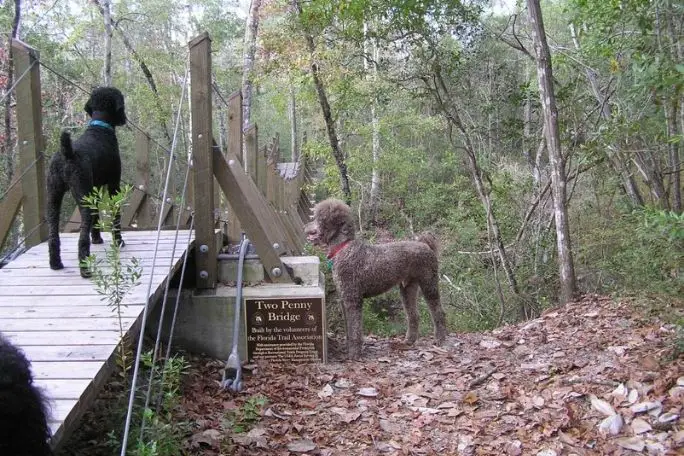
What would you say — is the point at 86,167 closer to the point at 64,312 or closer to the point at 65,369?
the point at 64,312

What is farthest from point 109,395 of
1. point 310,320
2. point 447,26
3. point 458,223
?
point 458,223

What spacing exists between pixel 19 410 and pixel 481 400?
121 inches

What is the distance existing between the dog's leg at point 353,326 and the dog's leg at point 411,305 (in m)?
0.71

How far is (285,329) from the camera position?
16.4ft

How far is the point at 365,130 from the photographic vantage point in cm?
1552

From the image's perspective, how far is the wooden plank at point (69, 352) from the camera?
9.44 ft

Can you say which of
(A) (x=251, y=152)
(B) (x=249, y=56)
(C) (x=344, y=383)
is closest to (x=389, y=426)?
(C) (x=344, y=383)

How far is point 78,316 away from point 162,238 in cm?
258

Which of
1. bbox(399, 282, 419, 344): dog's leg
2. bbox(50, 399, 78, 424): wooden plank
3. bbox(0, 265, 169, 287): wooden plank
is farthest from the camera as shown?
bbox(399, 282, 419, 344): dog's leg

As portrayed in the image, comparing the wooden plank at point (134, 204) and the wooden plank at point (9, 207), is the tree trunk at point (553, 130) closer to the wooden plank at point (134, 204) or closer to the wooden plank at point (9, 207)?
the wooden plank at point (9, 207)

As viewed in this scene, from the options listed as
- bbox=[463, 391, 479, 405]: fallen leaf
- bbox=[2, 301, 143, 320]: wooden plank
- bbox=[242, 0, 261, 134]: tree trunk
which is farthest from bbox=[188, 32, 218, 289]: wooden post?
bbox=[242, 0, 261, 134]: tree trunk

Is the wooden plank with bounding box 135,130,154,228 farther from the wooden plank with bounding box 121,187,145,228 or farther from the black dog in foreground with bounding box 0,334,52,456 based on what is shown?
the black dog in foreground with bounding box 0,334,52,456

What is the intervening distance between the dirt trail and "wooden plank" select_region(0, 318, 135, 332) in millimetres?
838

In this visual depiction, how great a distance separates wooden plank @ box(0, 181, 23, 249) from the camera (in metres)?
4.61
